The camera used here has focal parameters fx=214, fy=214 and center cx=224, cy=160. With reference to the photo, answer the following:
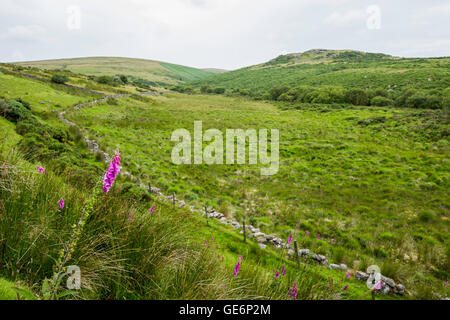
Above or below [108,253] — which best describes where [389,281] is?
below

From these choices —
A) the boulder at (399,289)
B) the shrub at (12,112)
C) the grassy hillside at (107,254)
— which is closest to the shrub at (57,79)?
the shrub at (12,112)

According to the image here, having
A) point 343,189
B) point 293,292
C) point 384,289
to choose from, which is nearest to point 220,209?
point 384,289

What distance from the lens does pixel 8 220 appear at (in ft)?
9.22

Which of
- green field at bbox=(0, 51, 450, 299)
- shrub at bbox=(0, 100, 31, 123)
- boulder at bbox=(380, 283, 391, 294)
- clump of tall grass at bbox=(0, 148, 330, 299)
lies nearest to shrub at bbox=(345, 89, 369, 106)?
green field at bbox=(0, 51, 450, 299)

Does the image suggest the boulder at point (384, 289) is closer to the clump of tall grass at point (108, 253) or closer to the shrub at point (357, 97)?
the clump of tall grass at point (108, 253)

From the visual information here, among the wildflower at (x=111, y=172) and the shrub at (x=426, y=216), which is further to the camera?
the shrub at (x=426, y=216)

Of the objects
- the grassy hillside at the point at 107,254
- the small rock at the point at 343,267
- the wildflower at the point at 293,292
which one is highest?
the grassy hillside at the point at 107,254

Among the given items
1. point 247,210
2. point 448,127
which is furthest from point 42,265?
point 448,127

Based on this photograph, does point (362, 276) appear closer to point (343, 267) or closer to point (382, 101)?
point (343, 267)

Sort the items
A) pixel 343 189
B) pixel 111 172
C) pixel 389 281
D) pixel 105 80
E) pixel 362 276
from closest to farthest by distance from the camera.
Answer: pixel 111 172 < pixel 389 281 < pixel 362 276 < pixel 343 189 < pixel 105 80

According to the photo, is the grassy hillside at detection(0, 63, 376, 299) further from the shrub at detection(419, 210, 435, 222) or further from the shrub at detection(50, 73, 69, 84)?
the shrub at detection(50, 73, 69, 84)

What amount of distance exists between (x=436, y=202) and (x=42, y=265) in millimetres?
17282

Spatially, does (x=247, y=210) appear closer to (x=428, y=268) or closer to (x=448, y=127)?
(x=428, y=268)

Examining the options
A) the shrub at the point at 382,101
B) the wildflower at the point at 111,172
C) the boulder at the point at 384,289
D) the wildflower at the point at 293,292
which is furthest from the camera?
the shrub at the point at 382,101
